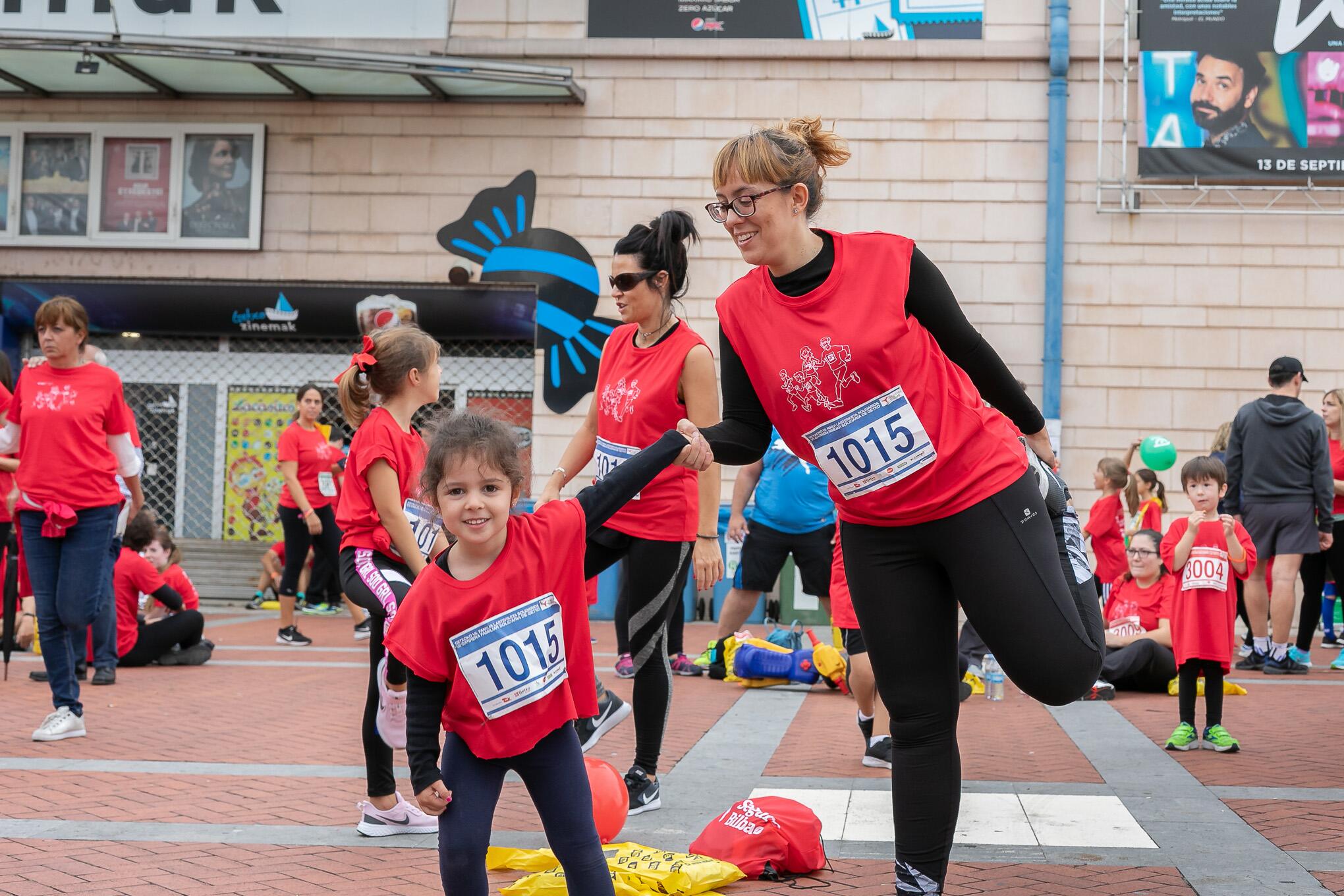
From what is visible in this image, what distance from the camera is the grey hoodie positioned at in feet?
31.0

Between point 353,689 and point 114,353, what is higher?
point 114,353

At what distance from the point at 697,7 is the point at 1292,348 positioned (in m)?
6.89

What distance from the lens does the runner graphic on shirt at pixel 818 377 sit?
3070mm

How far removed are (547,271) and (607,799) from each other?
406 inches

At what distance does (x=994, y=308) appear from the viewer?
13508 mm

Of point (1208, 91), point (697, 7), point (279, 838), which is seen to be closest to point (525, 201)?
point (697, 7)

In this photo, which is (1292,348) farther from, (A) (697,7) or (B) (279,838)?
(B) (279,838)

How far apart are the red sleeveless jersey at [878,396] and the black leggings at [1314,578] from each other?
775 centimetres

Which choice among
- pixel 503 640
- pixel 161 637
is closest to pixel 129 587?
pixel 161 637

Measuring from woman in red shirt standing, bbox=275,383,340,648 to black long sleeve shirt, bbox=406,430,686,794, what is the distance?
25.6 ft

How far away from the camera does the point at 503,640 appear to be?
3.02 m

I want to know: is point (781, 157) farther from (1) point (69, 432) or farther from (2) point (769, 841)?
(1) point (69, 432)

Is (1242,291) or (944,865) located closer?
(944,865)

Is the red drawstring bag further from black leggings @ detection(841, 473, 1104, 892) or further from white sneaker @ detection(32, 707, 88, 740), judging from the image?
white sneaker @ detection(32, 707, 88, 740)
